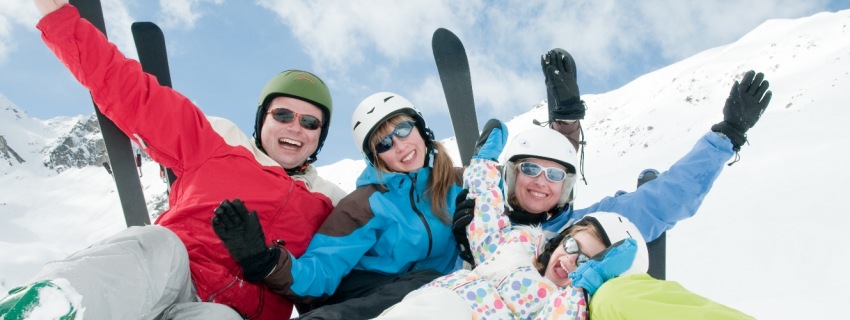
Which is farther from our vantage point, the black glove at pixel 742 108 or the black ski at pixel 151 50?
the black ski at pixel 151 50

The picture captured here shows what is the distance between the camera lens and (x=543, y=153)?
10.7 feet

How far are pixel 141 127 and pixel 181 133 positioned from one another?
0.21 metres

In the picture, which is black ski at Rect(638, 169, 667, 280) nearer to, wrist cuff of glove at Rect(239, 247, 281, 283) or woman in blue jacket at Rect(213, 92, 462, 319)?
woman in blue jacket at Rect(213, 92, 462, 319)

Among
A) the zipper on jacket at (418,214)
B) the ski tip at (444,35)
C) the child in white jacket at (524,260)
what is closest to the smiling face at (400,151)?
the zipper on jacket at (418,214)

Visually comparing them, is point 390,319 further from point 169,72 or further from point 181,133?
point 169,72

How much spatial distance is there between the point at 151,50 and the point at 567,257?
3.52 metres

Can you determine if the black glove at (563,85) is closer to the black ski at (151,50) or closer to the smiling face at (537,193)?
the smiling face at (537,193)

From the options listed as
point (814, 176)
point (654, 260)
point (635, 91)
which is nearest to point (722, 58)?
point (635, 91)

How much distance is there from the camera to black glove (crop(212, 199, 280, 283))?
239 centimetres

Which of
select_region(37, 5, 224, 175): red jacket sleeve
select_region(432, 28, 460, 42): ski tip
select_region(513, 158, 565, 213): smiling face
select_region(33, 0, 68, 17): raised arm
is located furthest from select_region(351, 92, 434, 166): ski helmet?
select_region(33, 0, 68, 17): raised arm

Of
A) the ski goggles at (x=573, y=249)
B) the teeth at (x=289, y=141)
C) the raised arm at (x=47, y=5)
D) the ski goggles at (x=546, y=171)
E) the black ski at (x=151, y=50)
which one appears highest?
the black ski at (x=151, y=50)

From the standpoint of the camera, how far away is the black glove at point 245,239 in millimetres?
2395

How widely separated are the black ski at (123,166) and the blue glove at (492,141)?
96.3 inches

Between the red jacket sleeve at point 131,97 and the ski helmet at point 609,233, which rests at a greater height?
the red jacket sleeve at point 131,97
